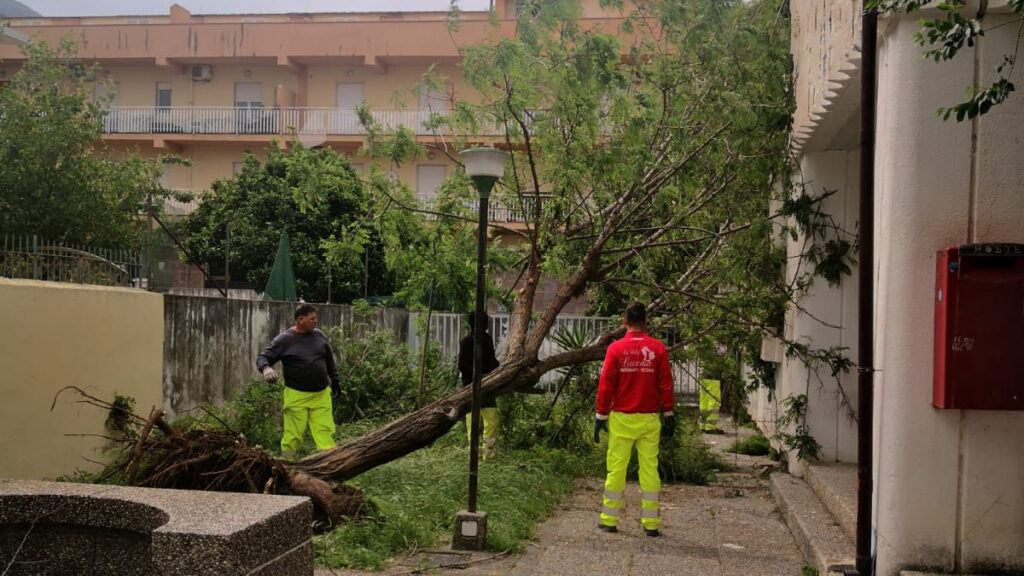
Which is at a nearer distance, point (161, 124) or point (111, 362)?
point (111, 362)

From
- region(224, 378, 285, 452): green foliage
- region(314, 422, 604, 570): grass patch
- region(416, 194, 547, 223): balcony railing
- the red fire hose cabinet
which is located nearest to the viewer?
the red fire hose cabinet

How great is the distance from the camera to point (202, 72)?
111 ft

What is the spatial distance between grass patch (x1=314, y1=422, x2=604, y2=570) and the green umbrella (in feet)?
12.1

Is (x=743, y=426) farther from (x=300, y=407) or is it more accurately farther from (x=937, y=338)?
(x=937, y=338)

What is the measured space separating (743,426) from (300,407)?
797 cm

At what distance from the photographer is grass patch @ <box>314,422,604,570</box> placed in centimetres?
712

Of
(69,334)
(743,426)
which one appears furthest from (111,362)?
(743,426)

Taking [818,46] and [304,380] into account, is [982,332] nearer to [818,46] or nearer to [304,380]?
[818,46]

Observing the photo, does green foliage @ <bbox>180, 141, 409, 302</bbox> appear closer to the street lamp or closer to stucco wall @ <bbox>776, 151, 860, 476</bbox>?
stucco wall @ <bbox>776, 151, 860, 476</bbox>

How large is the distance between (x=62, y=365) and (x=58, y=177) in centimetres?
1307

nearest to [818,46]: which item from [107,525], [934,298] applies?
[934,298]

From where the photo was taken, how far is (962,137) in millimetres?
5547

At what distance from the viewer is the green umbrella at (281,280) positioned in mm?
15242

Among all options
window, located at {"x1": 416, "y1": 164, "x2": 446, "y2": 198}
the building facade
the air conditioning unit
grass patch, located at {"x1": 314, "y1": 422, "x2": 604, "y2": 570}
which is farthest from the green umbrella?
the air conditioning unit
